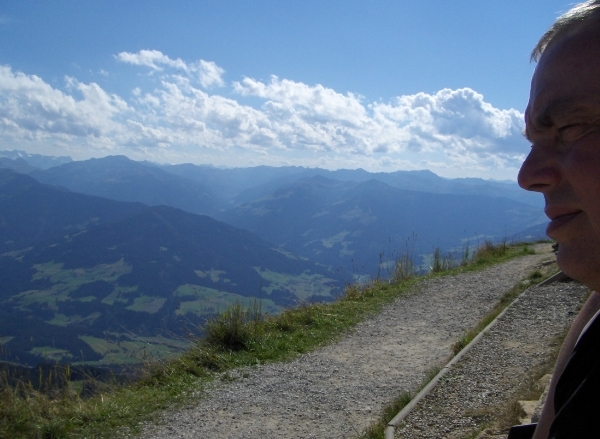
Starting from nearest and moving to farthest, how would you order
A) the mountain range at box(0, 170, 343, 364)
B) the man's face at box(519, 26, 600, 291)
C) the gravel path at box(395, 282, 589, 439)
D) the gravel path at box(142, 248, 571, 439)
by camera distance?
the man's face at box(519, 26, 600, 291)
the gravel path at box(395, 282, 589, 439)
the gravel path at box(142, 248, 571, 439)
the mountain range at box(0, 170, 343, 364)

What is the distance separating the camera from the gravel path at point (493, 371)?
13.9ft

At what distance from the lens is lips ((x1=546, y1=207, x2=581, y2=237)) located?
725mm

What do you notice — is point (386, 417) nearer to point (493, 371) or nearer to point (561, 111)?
point (493, 371)

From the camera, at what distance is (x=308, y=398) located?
A: 5824 mm

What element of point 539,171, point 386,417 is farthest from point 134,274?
point 539,171

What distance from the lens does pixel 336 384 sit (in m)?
6.19

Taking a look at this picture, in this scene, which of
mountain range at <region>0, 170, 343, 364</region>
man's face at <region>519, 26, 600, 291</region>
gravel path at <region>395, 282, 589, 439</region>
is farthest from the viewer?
mountain range at <region>0, 170, 343, 364</region>

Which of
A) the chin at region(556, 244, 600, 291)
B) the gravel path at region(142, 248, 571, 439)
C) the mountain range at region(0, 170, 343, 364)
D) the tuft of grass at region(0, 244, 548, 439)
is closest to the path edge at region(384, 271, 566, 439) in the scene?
the tuft of grass at region(0, 244, 548, 439)

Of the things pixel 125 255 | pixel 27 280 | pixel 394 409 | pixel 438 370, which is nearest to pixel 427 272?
pixel 438 370

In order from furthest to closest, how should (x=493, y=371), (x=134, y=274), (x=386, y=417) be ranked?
1. (x=134, y=274)
2. (x=493, y=371)
3. (x=386, y=417)

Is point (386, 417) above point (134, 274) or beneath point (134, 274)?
above

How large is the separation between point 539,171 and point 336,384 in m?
5.85

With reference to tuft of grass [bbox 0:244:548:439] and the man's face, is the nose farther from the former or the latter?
tuft of grass [bbox 0:244:548:439]

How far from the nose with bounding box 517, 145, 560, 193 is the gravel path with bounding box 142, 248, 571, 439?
4349mm
